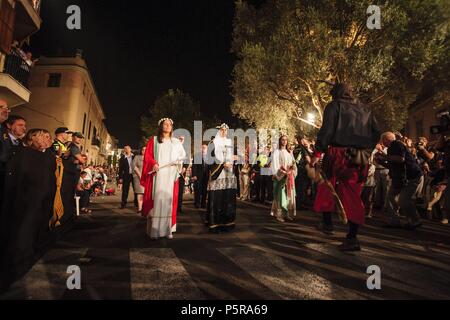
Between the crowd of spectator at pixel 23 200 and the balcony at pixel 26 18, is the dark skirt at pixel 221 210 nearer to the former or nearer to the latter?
the crowd of spectator at pixel 23 200

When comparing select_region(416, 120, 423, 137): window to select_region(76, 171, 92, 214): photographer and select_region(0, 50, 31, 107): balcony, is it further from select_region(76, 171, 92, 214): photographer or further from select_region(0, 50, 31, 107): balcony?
select_region(0, 50, 31, 107): balcony

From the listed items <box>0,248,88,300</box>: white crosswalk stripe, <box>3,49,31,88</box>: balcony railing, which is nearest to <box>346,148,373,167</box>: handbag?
<box>0,248,88,300</box>: white crosswalk stripe

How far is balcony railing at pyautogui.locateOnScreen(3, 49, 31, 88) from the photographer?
1502 cm

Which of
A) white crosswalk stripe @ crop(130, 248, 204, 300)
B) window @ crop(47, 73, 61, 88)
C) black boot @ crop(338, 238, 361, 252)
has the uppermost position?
window @ crop(47, 73, 61, 88)

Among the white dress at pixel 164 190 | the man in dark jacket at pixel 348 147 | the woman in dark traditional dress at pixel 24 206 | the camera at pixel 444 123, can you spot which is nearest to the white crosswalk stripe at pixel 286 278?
the man in dark jacket at pixel 348 147

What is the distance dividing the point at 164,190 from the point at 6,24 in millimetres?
13365

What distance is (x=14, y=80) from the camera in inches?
580

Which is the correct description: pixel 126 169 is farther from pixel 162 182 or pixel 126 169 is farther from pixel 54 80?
pixel 54 80

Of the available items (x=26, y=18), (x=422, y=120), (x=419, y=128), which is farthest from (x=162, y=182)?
(x=419, y=128)

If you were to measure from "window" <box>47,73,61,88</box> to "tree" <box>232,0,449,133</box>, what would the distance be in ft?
76.0

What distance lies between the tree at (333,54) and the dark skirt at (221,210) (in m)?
12.9

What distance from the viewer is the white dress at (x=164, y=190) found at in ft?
16.6

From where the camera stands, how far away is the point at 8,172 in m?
3.29
